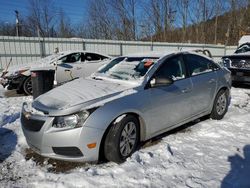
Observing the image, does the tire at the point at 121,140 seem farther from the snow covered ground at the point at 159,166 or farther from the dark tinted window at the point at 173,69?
the dark tinted window at the point at 173,69

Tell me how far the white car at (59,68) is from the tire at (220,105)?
4.84 metres

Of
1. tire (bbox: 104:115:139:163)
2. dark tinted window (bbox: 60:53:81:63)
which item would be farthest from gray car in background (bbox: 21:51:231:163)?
dark tinted window (bbox: 60:53:81:63)

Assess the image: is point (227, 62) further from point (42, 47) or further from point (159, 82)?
point (42, 47)

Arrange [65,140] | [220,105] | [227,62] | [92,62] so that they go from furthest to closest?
1. [92,62]
2. [227,62]
3. [220,105]
4. [65,140]

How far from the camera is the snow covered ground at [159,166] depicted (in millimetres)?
3203

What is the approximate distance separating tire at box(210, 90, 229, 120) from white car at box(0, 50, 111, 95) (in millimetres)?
4840

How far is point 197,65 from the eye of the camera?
5211 millimetres

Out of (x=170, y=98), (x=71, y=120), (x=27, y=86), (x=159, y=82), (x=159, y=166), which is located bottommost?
(x=159, y=166)

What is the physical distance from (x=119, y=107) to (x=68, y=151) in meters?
0.86

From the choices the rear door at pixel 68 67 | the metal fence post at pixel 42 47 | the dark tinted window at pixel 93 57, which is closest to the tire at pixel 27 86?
the rear door at pixel 68 67

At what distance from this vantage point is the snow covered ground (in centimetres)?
320

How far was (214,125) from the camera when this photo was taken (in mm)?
5281

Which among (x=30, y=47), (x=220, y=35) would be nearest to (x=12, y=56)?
(x=30, y=47)

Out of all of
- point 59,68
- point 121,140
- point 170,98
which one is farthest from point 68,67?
point 121,140
